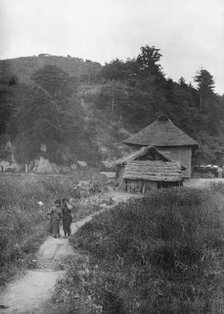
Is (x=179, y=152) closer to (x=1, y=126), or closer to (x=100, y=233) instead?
(x=1, y=126)

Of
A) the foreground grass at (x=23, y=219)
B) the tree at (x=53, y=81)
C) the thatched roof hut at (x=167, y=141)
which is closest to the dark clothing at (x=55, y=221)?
the foreground grass at (x=23, y=219)

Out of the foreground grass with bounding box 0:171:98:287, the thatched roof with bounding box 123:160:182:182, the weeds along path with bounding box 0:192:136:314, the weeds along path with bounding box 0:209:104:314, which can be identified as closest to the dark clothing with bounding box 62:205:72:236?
the foreground grass with bounding box 0:171:98:287

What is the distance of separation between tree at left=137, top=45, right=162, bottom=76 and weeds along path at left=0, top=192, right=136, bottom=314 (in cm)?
5196

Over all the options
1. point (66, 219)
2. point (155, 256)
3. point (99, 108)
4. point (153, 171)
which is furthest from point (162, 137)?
point (155, 256)

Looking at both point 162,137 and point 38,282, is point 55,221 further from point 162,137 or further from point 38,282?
point 162,137

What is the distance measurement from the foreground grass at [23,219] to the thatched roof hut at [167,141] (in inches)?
445

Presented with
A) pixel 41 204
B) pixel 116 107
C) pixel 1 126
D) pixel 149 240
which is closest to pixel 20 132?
pixel 1 126

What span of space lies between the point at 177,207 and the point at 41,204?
6.63m

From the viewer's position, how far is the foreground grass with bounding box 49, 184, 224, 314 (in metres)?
8.34

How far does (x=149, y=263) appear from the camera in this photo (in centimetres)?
1057

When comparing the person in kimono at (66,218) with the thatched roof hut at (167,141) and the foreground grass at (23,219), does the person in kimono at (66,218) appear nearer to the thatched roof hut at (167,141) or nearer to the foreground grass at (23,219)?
the foreground grass at (23,219)

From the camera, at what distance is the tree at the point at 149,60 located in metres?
61.4

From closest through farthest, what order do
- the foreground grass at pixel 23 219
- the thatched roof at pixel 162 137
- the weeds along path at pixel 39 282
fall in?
the weeds along path at pixel 39 282 → the foreground grass at pixel 23 219 → the thatched roof at pixel 162 137

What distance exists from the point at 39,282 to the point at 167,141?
25.9 meters
